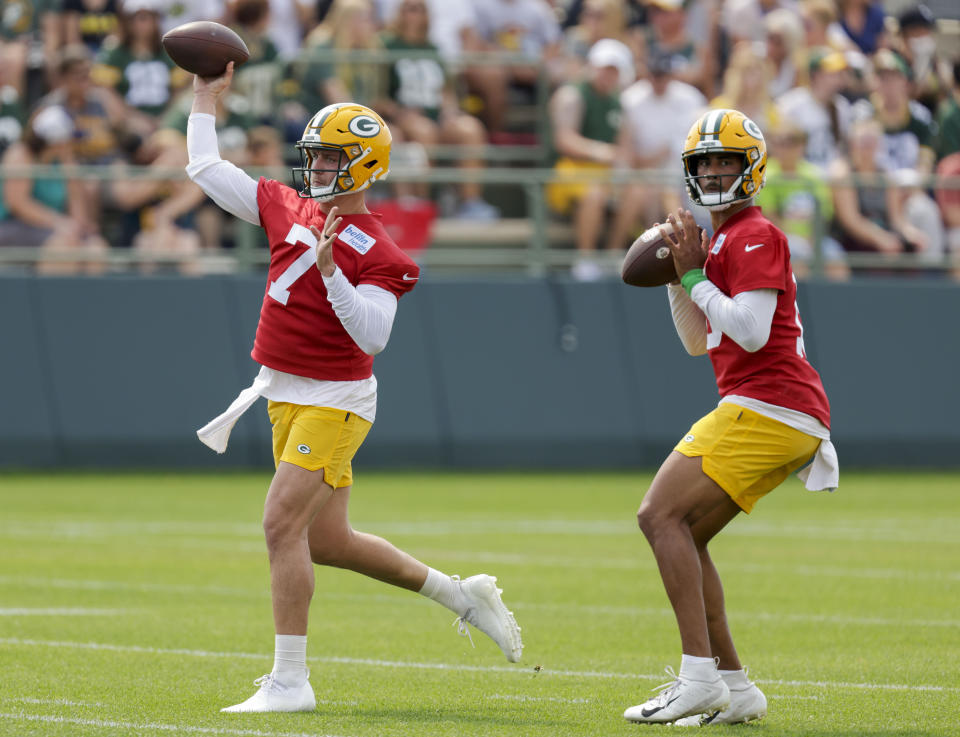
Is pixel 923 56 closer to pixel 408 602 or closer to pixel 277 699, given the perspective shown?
pixel 408 602

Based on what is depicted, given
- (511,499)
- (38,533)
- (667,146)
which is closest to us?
(38,533)

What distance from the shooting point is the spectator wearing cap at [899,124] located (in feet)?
61.0

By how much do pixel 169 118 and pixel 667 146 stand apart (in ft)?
17.4

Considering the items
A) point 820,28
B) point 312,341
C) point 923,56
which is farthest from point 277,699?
point 820,28

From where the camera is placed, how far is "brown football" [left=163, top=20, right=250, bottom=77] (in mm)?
7059

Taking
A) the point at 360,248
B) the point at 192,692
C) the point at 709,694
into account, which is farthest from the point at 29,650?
the point at 709,694

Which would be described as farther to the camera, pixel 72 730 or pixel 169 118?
pixel 169 118

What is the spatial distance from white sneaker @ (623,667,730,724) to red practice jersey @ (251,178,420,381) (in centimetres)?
180

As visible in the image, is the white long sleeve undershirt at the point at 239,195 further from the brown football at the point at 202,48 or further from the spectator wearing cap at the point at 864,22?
the spectator wearing cap at the point at 864,22

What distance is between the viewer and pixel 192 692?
6.73 metres

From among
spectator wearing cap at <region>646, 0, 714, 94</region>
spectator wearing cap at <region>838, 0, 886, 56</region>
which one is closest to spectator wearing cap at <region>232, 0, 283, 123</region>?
spectator wearing cap at <region>646, 0, 714, 94</region>

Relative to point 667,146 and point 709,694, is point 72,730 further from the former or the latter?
point 667,146

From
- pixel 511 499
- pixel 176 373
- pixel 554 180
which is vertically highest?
pixel 554 180

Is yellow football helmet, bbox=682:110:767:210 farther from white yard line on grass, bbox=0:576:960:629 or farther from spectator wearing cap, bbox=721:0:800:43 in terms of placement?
spectator wearing cap, bbox=721:0:800:43
